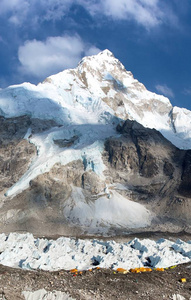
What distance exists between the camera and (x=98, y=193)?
104 m

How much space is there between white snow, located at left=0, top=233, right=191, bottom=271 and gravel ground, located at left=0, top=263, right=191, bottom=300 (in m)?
2.32

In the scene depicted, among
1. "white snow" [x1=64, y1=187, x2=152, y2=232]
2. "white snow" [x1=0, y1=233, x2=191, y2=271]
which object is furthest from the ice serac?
"white snow" [x1=0, y1=233, x2=191, y2=271]

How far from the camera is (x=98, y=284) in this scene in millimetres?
21219

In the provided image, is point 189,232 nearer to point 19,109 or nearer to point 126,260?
point 126,260

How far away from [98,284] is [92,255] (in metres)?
7.74

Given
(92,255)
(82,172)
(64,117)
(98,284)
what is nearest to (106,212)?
(82,172)

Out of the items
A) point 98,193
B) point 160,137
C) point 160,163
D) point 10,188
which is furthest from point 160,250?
point 160,137

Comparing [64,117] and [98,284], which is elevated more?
[64,117]

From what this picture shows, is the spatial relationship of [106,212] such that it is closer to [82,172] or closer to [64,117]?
[82,172]

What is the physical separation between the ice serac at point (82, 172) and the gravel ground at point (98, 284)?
62989 millimetres

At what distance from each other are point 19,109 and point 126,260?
13077 centimetres

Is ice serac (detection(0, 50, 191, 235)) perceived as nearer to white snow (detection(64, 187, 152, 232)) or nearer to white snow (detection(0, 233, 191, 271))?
white snow (detection(64, 187, 152, 232))

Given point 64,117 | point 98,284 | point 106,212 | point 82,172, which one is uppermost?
point 64,117

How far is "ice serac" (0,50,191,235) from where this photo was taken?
93000 millimetres
